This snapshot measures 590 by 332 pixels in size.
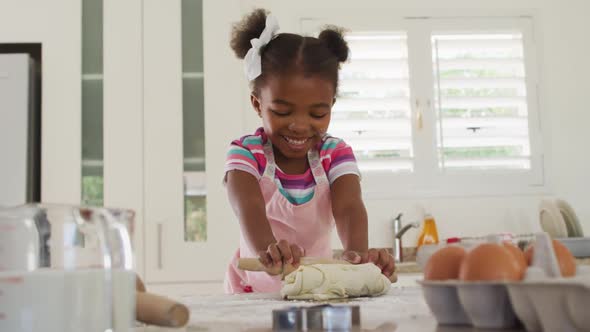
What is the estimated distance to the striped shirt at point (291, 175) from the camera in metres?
1.34

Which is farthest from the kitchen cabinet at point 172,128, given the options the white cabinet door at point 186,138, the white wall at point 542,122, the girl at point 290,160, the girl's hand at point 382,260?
the girl's hand at point 382,260

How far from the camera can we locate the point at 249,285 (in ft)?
4.34

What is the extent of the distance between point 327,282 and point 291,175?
1.80 ft

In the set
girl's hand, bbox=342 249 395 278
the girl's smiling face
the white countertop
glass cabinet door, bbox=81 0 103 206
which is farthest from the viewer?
glass cabinet door, bbox=81 0 103 206

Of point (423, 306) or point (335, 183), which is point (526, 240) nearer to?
point (423, 306)

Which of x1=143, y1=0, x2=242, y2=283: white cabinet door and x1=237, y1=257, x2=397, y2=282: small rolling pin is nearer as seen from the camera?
x1=237, y1=257, x2=397, y2=282: small rolling pin

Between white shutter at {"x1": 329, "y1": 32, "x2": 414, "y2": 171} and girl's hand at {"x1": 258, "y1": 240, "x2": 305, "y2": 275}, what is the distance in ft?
6.08

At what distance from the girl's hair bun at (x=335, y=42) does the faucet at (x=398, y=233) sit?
1.32 m

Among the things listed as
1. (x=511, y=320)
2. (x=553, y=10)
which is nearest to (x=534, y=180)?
(x=553, y=10)

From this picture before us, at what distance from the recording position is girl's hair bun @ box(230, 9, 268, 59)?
1429 mm

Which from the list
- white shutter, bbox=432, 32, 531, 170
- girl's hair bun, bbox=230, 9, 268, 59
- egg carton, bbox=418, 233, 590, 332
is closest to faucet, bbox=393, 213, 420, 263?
white shutter, bbox=432, 32, 531, 170

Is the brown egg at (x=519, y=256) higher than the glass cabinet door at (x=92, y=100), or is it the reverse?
the glass cabinet door at (x=92, y=100)

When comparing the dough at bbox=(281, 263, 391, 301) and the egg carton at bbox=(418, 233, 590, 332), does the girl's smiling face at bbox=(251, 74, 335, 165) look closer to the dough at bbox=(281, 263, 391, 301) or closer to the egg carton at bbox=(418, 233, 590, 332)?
the dough at bbox=(281, 263, 391, 301)

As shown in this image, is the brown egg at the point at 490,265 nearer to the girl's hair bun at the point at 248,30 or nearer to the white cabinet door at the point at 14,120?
the girl's hair bun at the point at 248,30
